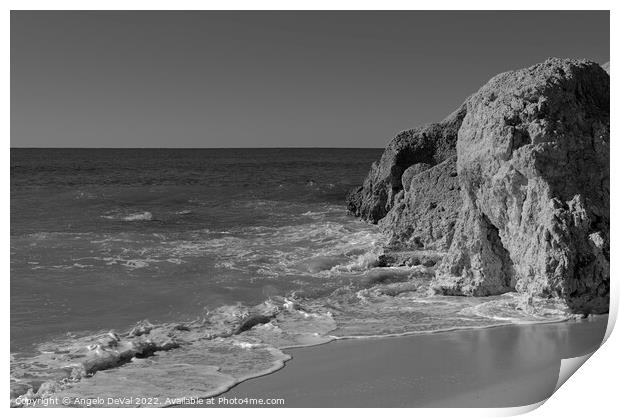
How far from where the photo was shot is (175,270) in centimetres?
1054

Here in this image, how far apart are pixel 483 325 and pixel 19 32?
5368 mm

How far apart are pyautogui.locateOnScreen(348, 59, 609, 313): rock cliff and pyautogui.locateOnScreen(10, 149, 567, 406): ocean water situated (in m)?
0.38

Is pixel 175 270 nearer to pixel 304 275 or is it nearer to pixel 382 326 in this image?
pixel 304 275

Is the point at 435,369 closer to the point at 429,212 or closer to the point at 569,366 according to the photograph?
the point at 569,366

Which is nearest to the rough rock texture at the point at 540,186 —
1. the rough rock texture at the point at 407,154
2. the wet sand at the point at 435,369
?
the wet sand at the point at 435,369

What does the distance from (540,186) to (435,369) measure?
2.68 meters

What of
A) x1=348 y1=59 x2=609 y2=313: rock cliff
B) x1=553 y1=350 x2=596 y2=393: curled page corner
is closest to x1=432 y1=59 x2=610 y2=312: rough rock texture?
x1=348 y1=59 x2=609 y2=313: rock cliff

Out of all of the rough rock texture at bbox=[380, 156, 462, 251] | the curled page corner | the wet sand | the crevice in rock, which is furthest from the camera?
the rough rock texture at bbox=[380, 156, 462, 251]

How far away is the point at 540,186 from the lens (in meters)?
7.18

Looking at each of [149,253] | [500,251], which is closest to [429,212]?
[500,251]

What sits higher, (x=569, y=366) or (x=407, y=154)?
(x=407, y=154)

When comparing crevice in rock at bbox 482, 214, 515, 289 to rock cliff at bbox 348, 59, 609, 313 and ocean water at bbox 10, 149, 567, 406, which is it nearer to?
rock cliff at bbox 348, 59, 609, 313

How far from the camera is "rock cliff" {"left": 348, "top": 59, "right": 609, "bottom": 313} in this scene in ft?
22.9

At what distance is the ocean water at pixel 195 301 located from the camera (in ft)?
19.9
